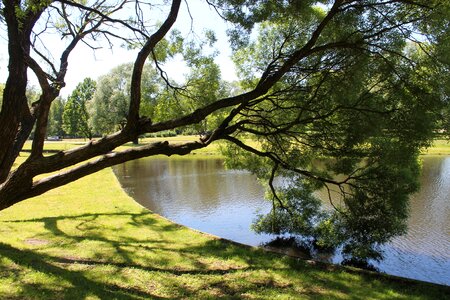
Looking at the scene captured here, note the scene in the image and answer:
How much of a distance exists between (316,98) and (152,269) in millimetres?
5052

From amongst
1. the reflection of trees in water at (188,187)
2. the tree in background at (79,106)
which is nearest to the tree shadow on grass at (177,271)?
the reflection of trees in water at (188,187)

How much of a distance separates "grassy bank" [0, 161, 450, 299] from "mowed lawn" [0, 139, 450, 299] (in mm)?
16

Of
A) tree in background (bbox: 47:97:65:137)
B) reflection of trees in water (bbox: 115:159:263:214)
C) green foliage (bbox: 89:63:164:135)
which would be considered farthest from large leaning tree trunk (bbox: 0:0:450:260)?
tree in background (bbox: 47:97:65:137)

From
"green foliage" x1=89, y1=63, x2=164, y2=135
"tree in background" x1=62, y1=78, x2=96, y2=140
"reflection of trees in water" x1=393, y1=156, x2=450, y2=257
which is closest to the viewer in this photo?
"reflection of trees in water" x1=393, y1=156, x2=450, y2=257

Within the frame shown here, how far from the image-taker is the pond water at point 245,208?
1057cm

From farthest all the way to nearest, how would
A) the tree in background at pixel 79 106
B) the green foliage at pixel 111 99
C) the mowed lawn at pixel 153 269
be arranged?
the tree in background at pixel 79 106
the green foliage at pixel 111 99
the mowed lawn at pixel 153 269

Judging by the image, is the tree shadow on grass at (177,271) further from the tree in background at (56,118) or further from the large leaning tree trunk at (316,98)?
the tree in background at (56,118)

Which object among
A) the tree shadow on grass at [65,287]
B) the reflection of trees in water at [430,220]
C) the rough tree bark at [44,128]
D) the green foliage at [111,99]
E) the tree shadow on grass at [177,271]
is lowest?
the reflection of trees in water at [430,220]

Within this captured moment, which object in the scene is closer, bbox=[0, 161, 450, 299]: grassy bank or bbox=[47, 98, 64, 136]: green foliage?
bbox=[0, 161, 450, 299]: grassy bank

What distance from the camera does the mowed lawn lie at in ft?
19.1

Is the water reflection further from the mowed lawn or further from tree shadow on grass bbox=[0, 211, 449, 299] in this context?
tree shadow on grass bbox=[0, 211, 449, 299]

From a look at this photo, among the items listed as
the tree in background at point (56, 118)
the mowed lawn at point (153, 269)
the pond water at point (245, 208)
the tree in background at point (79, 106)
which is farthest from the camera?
the tree in background at point (56, 118)

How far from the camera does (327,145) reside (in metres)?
8.82

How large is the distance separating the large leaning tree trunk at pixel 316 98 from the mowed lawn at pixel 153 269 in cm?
155
